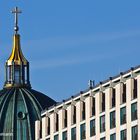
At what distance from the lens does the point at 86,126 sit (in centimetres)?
15688

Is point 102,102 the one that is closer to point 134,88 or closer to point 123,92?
point 123,92

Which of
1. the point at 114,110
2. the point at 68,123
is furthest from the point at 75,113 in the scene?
the point at 114,110

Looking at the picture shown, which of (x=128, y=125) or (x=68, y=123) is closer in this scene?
(x=128, y=125)

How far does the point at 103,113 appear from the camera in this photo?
499 ft

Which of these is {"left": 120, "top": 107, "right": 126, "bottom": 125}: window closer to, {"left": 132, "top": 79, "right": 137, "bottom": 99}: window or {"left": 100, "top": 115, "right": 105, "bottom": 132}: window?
{"left": 132, "top": 79, "right": 137, "bottom": 99}: window

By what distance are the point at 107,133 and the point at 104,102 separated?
315cm

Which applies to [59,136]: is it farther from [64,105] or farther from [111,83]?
[111,83]

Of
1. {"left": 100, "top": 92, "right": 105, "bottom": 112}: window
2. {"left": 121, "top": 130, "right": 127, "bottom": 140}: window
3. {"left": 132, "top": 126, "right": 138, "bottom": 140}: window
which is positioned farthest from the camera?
{"left": 100, "top": 92, "right": 105, "bottom": 112}: window

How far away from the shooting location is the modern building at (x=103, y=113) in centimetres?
14525

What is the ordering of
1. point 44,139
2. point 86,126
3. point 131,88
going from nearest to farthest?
point 131,88, point 86,126, point 44,139

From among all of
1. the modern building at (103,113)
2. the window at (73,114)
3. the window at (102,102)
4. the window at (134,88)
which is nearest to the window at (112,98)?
the modern building at (103,113)

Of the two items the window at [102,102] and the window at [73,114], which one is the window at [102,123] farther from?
the window at [73,114]

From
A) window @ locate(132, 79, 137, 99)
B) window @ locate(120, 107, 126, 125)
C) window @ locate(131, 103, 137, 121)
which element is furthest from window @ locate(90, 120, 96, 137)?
window @ locate(132, 79, 137, 99)

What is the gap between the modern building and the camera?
477ft
